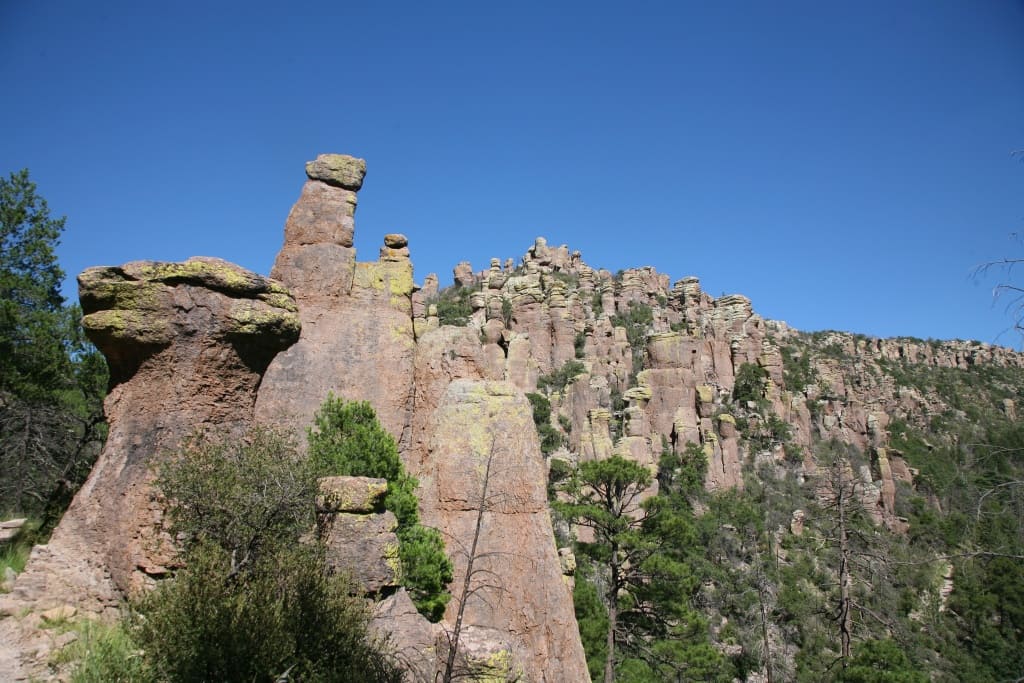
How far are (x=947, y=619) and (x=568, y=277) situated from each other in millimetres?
65607

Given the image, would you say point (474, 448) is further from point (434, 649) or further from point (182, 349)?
point (182, 349)

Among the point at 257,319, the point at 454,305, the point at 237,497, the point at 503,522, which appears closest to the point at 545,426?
the point at 454,305

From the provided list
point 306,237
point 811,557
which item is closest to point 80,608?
point 306,237

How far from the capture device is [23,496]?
56.2 ft

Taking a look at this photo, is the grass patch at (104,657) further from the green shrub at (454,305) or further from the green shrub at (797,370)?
the green shrub at (797,370)

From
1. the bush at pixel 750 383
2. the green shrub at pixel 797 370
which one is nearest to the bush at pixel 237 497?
the bush at pixel 750 383

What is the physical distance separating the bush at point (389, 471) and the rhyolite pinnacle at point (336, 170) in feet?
16.8

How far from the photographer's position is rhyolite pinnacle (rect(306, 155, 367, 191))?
1463 centimetres

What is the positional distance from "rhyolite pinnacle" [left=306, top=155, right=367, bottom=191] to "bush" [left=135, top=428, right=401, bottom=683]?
7.20 m

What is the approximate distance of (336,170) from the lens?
14.7 meters

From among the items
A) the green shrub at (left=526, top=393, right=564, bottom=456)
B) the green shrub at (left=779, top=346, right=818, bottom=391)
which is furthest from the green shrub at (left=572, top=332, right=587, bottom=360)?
the green shrub at (left=779, top=346, right=818, bottom=391)

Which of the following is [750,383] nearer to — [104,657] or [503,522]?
[503,522]

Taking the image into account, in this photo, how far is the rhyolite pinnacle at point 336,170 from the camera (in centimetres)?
1463

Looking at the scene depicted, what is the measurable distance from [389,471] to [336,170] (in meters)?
6.88
